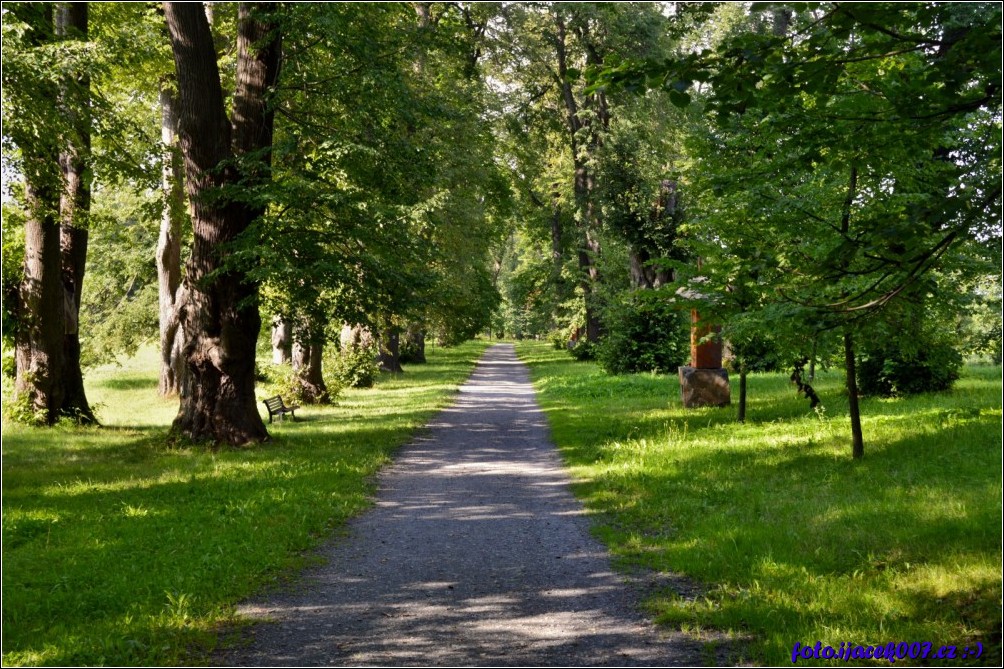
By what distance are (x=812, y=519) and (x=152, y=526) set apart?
619 centimetres

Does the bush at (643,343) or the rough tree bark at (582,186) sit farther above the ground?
the rough tree bark at (582,186)

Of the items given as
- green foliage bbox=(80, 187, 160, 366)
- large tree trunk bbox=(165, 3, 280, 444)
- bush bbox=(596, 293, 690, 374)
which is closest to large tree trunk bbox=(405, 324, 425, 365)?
green foliage bbox=(80, 187, 160, 366)

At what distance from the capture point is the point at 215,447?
522 inches

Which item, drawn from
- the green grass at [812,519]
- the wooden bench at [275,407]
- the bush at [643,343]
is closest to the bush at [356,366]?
the wooden bench at [275,407]

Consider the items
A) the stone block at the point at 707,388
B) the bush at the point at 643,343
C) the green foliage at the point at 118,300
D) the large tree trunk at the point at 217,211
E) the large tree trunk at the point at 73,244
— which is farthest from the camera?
the green foliage at the point at 118,300

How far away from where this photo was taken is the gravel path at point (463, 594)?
16.0 ft

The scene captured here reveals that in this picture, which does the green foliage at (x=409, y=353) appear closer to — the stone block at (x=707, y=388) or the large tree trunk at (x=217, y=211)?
the stone block at (x=707, y=388)

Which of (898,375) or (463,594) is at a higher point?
(898,375)

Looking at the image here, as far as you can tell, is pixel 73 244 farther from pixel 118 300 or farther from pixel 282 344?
pixel 118 300

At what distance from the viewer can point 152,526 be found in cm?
797

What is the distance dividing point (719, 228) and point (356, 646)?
7087mm

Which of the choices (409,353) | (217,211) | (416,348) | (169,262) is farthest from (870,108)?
(416,348)

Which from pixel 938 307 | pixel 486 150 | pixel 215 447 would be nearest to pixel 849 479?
pixel 938 307

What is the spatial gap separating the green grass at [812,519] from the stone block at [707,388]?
2293 mm
